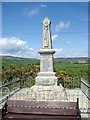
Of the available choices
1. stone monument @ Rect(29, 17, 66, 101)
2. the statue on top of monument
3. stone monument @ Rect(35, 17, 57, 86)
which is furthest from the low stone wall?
the statue on top of monument

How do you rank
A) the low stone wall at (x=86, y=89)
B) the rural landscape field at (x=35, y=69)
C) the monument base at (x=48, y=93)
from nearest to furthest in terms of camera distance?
the monument base at (x=48, y=93) < the low stone wall at (x=86, y=89) < the rural landscape field at (x=35, y=69)

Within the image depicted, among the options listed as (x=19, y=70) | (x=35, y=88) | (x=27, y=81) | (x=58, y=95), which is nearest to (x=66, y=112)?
(x=58, y=95)

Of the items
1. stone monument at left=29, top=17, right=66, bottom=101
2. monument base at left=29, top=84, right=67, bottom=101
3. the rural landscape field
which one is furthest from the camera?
the rural landscape field

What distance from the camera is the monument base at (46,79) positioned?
11680mm

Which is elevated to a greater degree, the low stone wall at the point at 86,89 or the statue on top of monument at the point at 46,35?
the statue on top of monument at the point at 46,35

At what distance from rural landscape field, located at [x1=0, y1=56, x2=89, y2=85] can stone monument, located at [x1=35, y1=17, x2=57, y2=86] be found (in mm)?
2480

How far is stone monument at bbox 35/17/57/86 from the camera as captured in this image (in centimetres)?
1171

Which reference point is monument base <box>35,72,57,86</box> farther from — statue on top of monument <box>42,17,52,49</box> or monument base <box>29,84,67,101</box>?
statue on top of monument <box>42,17,52,49</box>

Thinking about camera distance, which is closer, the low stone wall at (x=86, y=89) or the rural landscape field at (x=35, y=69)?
the low stone wall at (x=86, y=89)

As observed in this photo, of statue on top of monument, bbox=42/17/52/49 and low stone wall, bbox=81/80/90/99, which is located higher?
statue on top of monument, bbox=42/17/52/49

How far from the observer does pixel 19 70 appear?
1764 centimetres

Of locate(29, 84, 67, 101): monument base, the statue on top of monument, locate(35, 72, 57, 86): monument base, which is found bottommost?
locate(29, 84, 67, 101): monument base

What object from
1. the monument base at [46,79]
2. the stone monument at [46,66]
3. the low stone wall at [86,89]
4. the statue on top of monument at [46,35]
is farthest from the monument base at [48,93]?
the statue on top of monument at [46,35]

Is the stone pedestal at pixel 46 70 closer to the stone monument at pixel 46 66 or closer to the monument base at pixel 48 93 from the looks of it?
the stone monument at pixel 46 66
